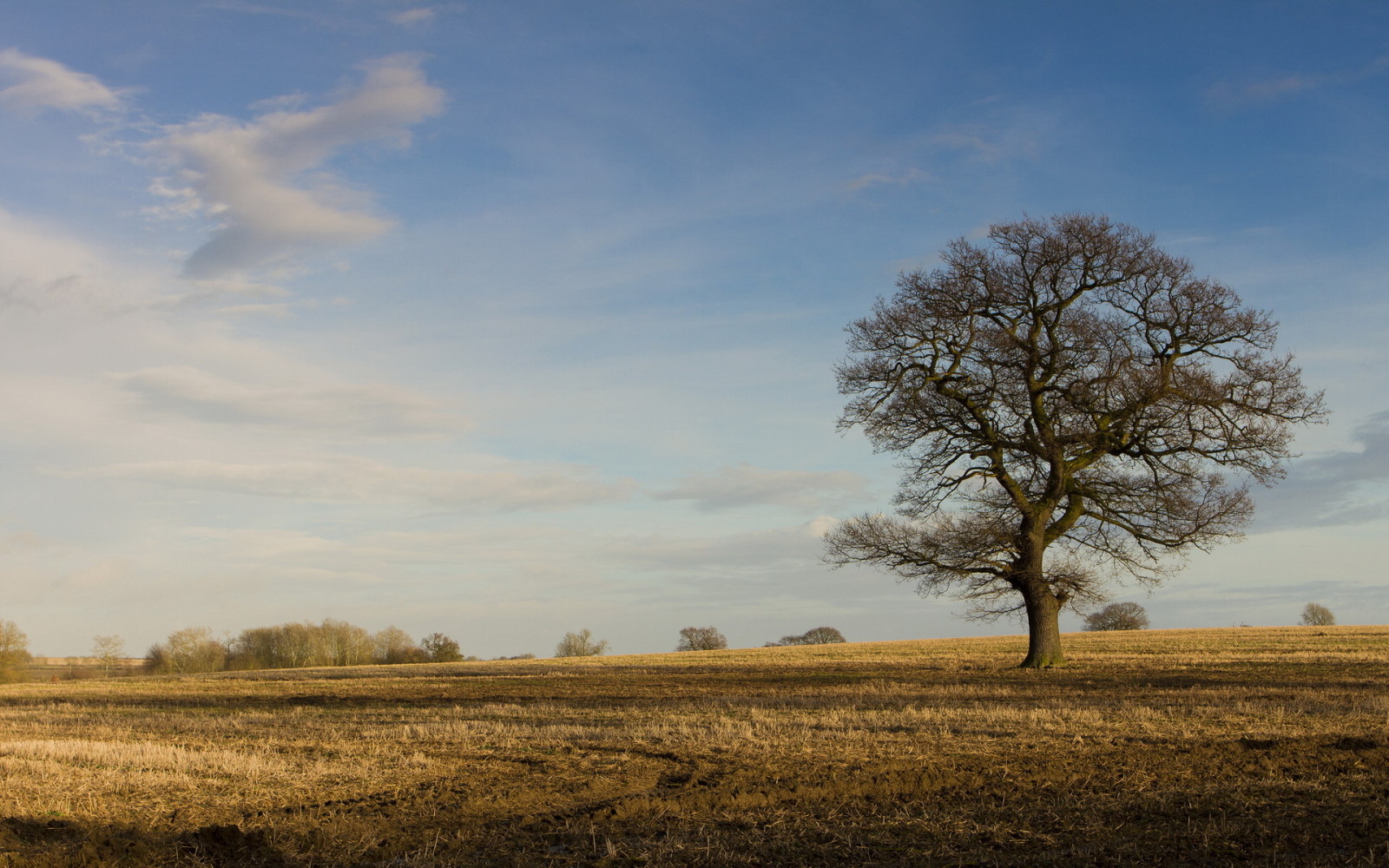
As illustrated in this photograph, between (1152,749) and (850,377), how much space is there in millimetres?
15427

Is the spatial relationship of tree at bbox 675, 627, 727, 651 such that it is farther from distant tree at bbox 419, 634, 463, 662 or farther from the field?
the field

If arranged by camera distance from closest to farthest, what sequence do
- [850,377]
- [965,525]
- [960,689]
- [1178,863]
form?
1. [1178,863]
2. [960,689]
3. [965,525]
4. [850,377]

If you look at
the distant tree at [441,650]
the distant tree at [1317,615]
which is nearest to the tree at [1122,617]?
the distant tree at [1317,615]

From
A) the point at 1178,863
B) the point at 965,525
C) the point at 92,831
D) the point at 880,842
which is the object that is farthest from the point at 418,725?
the point at 965,525

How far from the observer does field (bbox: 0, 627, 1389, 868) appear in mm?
6578

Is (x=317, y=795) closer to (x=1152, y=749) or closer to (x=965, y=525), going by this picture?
(x=1152, y=749)

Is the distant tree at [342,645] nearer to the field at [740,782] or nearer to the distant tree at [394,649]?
the distant tree at [394,649]

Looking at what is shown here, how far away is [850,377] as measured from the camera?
25.1 meters

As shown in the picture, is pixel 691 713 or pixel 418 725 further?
pixel 691 713

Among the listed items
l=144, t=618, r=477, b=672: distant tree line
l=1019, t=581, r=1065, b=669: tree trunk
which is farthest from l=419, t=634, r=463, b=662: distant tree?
→ l=1019, t=581, r=1065, b=669: tree trunk

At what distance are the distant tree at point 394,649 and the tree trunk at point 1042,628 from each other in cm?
5915

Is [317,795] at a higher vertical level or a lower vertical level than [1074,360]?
lower

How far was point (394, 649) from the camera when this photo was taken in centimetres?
7950

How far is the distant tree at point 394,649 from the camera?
7662cm
